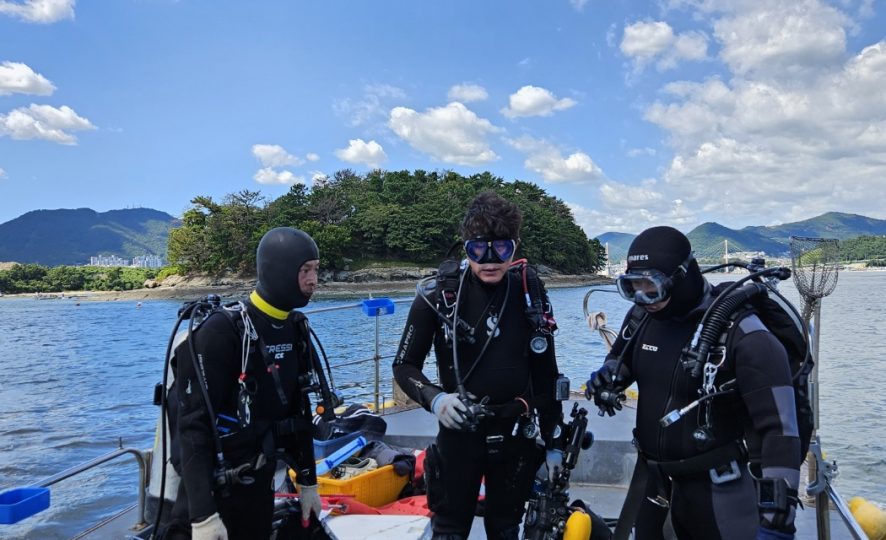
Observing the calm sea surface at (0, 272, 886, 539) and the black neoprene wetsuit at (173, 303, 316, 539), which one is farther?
the calm sea surface at (0, 272, 886, 539)

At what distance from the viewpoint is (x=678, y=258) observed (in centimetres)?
181

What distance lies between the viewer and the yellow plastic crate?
11.1ft

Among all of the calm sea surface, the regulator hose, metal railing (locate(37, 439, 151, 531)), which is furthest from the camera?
the calm sea surface

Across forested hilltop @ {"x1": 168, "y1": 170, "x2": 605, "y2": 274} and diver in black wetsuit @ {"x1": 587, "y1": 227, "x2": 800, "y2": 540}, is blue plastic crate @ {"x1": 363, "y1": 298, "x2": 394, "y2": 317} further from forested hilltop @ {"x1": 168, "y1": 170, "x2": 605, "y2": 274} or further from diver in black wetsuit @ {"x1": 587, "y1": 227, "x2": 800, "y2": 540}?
forested hilltop @ {"x1": 168, "y1": 170, "x2": 605, "y2": 274}

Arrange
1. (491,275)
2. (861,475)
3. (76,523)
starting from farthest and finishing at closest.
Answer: (861,475) → (76,523) → (491,275)

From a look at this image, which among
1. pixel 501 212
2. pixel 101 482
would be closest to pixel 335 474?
pixel 501 212

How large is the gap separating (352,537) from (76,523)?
5725mm

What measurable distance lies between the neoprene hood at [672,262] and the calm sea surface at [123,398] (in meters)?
A: 4.88

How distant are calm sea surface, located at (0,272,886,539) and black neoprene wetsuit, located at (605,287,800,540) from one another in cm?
472

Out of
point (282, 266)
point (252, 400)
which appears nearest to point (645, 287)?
point (282, 266)

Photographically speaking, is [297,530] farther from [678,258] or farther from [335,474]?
[678,258]

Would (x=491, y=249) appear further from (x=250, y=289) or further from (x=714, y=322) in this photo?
(x=250, y=289)

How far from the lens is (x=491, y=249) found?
84.1 inches

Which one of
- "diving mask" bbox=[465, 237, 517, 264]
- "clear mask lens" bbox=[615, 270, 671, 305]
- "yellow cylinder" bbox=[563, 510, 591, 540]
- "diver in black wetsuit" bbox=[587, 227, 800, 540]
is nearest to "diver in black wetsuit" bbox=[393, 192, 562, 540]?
"diving mask" bbox=[465, 237, 517, 264]
